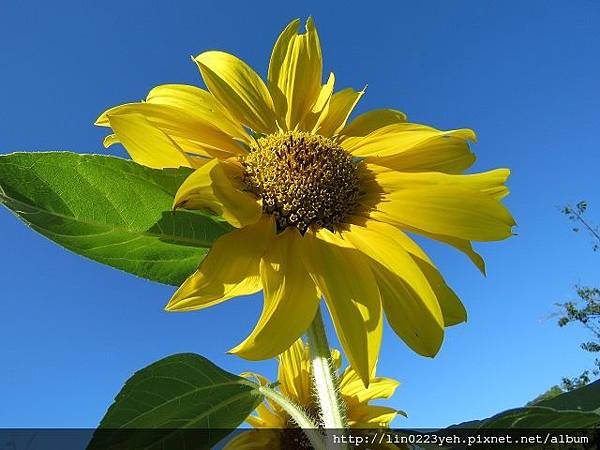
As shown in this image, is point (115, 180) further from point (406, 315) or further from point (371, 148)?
point (371, 148)

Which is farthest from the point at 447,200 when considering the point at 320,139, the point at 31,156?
the point at 31,156

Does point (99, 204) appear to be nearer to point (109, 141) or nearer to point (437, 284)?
point (109, 141)

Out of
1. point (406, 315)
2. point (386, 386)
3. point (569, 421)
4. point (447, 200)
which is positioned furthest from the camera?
point (386, 386)

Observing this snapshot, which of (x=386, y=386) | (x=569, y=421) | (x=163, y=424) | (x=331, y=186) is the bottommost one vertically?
(x=569, y=421)

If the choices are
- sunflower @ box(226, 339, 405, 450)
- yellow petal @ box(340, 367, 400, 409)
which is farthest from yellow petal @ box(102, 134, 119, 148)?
yellow petal @ box(340, 367, 400, 409)

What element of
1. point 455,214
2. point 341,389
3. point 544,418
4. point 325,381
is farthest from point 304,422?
point 341,389

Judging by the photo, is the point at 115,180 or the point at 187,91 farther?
the point at 187,91

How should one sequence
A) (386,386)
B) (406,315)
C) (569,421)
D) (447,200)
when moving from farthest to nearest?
1. (386,386)
2. (447,200)
3. (406,315)
4. (569,421)
